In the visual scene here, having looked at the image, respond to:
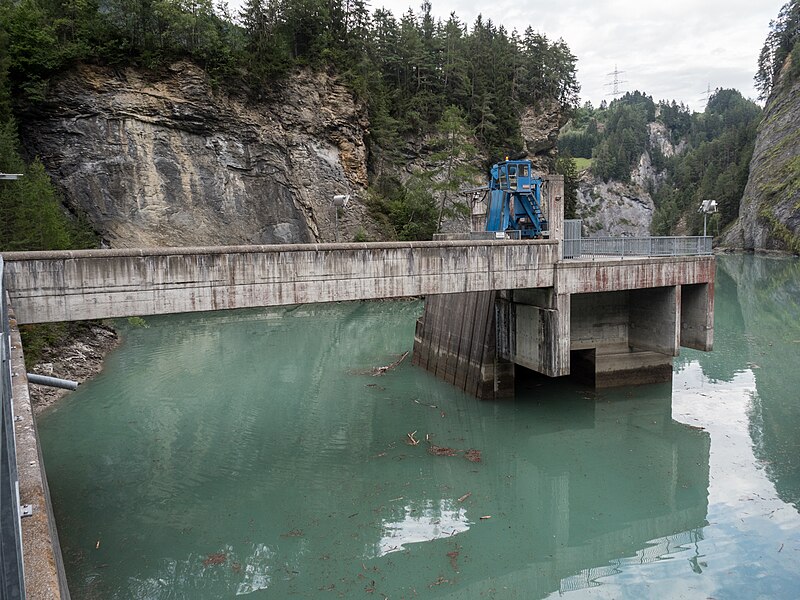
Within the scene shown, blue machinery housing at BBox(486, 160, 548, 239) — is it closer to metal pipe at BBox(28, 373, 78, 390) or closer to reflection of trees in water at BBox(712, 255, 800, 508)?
reflection of trees in water at BBox(712, 255, 800, 508)

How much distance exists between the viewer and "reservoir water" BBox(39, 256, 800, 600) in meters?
9.32

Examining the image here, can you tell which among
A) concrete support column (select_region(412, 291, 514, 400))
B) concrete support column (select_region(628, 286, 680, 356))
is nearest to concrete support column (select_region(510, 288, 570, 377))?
concrete support column (select_region(412, 291, 514, 400))

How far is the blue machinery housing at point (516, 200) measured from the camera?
66.1 feet

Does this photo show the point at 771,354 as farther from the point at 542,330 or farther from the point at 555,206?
the point at 555,206

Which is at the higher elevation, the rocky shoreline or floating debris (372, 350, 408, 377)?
the rocky shoreline

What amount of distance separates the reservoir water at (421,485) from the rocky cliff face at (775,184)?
50.8 metres

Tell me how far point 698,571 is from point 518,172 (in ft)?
47.0

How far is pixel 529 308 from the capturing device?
16625 millimetres

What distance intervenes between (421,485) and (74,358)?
16251mm

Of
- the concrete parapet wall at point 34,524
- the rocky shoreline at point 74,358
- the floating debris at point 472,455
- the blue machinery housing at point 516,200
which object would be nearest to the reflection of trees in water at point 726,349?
the blue machinery housing at point 516,200

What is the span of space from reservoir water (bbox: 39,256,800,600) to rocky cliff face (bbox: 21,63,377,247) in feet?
52.8

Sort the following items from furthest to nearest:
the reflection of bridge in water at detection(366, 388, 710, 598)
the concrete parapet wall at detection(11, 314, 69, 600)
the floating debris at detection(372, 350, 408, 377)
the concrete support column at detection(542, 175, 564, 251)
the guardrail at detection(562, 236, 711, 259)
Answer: the floating debris at detection(372, 350, 408, 377)
the guardrail at detection(562, 236, 711, 259)
the concrete support column at detection(542, 175, 564, 251)
the reflection of bridge in water at detection(366, 388, 710, 598)
the concrete parapet wall at detection(11, 314, 69, 600)

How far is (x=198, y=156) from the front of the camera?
118 feet

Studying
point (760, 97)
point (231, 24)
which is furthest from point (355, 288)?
point (760, 97)
